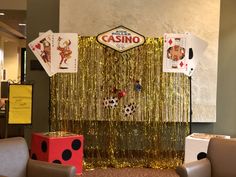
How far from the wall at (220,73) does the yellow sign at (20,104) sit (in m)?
0.74

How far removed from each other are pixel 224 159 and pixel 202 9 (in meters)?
2.96

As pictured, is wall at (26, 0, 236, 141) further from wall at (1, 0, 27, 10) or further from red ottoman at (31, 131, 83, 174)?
wall at (1, 0, 27, 10)

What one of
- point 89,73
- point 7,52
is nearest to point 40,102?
point 89,73

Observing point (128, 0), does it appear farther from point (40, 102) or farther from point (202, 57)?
point (40, 102)

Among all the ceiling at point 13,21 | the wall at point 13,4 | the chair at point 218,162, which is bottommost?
the chair at point 218,162

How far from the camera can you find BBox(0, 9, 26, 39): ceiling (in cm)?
871

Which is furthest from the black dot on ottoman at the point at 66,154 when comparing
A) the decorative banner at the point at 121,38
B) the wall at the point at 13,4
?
the wall at the point at 13,4

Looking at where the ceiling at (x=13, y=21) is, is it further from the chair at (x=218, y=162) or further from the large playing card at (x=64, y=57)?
the chair at (x=218, y=162)

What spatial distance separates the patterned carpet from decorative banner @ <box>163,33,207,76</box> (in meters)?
1.52

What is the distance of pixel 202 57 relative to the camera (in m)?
5.70

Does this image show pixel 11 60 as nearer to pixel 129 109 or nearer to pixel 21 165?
pixel 129 109

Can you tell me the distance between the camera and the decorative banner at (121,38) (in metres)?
5.23

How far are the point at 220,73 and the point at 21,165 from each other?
395 centimetres

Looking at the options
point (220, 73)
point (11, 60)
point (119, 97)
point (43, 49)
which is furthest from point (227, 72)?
point (11, 60)
